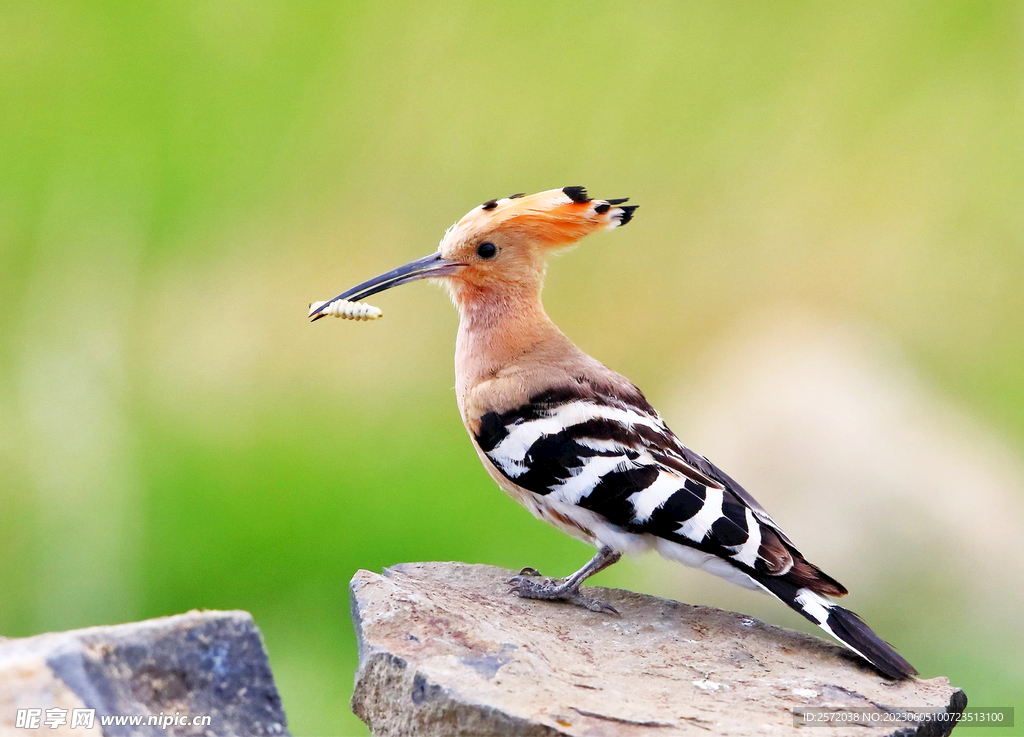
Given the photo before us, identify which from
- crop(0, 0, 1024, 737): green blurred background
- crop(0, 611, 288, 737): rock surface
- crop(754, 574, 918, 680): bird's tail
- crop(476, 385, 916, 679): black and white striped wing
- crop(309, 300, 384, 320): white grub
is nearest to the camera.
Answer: crop(0, 611, 288, 737): rock surface

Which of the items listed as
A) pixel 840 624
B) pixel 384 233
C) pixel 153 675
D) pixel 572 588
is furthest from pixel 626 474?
pixel 384 233

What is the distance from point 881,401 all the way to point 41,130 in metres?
2.67

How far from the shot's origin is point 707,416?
9.39 feet

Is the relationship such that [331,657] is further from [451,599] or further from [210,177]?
[210,177]

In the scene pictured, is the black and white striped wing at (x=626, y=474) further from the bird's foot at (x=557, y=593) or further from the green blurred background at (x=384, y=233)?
the green blurred background at (x=384, y=233)

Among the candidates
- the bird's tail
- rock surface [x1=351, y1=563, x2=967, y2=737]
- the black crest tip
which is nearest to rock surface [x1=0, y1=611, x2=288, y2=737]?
rock surface [x1=351, y1=563, x2=967, y2=737]

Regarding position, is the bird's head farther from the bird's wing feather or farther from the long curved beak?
the bird's wing feather

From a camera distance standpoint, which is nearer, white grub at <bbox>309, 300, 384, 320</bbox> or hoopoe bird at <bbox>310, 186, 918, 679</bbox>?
hoopoe bird at <bbox>310, 186, 918, 679</bbox>

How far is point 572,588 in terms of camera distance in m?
1.63

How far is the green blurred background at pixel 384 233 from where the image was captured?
3.00 metres

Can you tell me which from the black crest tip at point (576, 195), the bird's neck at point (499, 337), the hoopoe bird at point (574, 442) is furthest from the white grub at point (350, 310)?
the black crest tip at point (576, 195)

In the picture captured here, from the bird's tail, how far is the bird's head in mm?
670

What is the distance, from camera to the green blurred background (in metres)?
3.00

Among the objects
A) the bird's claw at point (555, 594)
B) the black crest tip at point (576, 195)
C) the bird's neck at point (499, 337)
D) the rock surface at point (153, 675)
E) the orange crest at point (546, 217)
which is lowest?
the bird's claw at point (555, 594)
